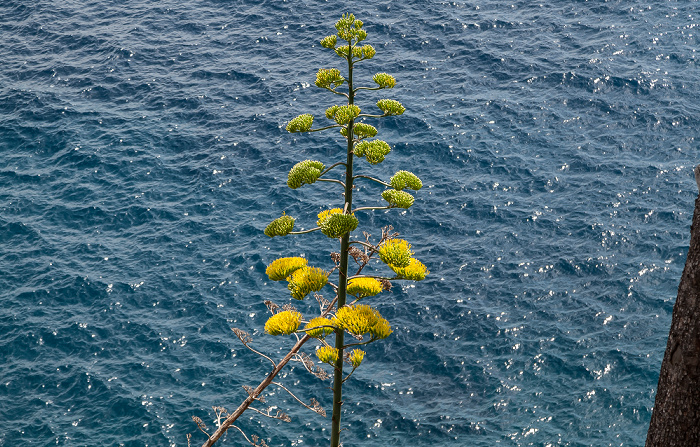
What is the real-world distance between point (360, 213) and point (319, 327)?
31.6 meters

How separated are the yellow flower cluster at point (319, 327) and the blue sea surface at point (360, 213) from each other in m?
18.3

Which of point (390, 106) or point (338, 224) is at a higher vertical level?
point (390, 106)

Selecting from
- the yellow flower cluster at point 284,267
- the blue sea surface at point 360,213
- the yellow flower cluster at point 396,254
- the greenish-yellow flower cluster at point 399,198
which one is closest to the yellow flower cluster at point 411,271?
the yellow flower cluster at point 396,254

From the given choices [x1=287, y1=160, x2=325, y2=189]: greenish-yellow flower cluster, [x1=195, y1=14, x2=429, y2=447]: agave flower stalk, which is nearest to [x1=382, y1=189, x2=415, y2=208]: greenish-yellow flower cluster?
[x1=195, y1=14, x2=429, y2=447]: agave flower stalk

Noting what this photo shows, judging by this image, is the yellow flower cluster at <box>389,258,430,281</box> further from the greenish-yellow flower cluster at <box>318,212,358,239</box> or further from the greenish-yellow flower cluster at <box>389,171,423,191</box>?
the greenish-yellow flower cluster at <box>318,212,358,239</box>

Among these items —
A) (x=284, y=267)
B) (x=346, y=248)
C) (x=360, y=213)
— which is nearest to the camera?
(x=346, y=248)

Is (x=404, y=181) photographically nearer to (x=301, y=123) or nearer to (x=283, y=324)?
(x=301, y=123)

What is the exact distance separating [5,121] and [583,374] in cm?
4203

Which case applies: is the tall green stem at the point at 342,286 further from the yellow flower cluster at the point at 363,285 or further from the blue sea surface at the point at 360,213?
the blue sea surface at the point at 360,213

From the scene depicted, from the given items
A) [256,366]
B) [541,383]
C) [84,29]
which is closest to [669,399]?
[541,383]

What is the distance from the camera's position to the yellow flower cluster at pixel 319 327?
12281 millimetres

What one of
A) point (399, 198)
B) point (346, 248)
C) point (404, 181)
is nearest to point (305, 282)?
point (346, 248)

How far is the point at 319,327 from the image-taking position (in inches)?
481

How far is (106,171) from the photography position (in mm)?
45969
